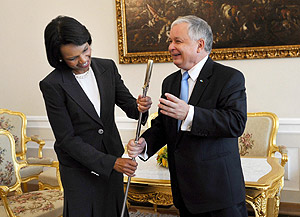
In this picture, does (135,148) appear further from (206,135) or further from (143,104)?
(206,135)

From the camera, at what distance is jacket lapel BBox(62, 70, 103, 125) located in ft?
5.90

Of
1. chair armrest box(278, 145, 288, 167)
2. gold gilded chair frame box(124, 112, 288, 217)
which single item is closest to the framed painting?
chair armrest box(278, 145, 288, 167)

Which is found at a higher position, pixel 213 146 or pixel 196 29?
pixel 196 29

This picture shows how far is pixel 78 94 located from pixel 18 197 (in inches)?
63.7

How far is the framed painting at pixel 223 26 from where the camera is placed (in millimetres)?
3484

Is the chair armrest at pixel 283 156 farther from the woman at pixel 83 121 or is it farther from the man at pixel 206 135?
the woman at pixel 83 121

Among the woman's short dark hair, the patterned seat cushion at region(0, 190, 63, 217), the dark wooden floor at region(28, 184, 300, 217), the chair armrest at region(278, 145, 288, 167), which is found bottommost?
the dark wooden floor at region(28, 184, 300, 217)

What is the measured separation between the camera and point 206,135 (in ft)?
5.23

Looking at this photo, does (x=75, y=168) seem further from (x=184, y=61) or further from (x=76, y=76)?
(x=184, y=61)

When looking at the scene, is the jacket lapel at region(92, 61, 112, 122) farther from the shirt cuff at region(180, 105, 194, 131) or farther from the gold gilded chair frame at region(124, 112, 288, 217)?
the gold gilded chair frame at region(124, 112, 288, 217)

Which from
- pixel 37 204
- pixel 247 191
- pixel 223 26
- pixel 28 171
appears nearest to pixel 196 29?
pixel 247 191

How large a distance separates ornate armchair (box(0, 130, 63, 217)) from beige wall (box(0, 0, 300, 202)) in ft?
4.72

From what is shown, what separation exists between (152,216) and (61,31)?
2.60 meters

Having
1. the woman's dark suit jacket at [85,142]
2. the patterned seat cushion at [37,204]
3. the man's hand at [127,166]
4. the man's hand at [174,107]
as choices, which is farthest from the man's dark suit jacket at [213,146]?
the patterned seat cushion at [37,204]
